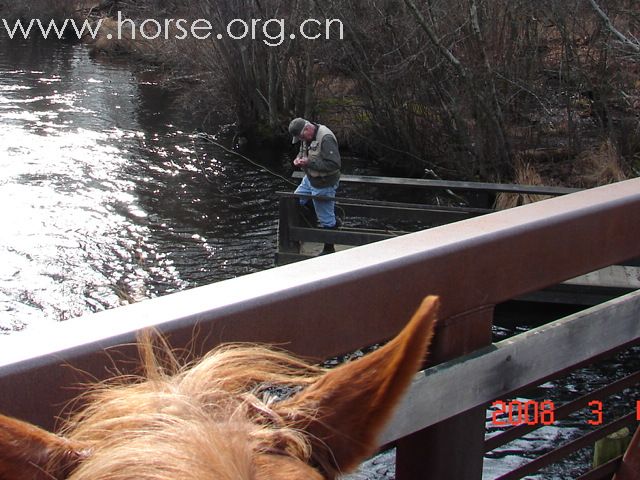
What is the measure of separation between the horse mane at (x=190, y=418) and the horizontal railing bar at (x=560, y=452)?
940 mm

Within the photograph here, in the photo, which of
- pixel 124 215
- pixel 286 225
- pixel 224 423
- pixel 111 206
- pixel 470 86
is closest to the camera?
pixel 224 423

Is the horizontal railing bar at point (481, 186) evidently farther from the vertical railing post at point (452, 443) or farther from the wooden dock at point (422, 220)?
the vertical railing post at point (452, 443)

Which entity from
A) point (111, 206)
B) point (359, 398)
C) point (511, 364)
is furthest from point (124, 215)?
point (359, 398)

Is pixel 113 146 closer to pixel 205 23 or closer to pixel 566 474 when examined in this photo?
pixel 205 23

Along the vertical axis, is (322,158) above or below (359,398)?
below

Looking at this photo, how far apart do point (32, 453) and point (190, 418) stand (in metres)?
0.17

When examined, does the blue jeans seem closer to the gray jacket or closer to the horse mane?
the gray jacket

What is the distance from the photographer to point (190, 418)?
2.89ft

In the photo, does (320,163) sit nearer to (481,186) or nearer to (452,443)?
(481,186)

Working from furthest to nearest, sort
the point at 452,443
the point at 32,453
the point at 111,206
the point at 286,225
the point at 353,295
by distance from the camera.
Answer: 1. the point at 111,206
2. the point at 286,225
3. the point at 452,443
4. the point at 353,295
5. the point at 32,453

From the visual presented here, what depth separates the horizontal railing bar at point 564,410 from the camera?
1.86 metres

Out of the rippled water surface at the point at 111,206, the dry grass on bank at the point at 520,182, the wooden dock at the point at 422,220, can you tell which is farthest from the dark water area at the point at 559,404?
the rippled water surface at the point at 111,206

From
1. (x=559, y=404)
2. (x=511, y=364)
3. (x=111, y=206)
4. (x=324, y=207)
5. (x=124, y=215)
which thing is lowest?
(x=559, y=404)

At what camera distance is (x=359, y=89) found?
A: 16.7 metres
